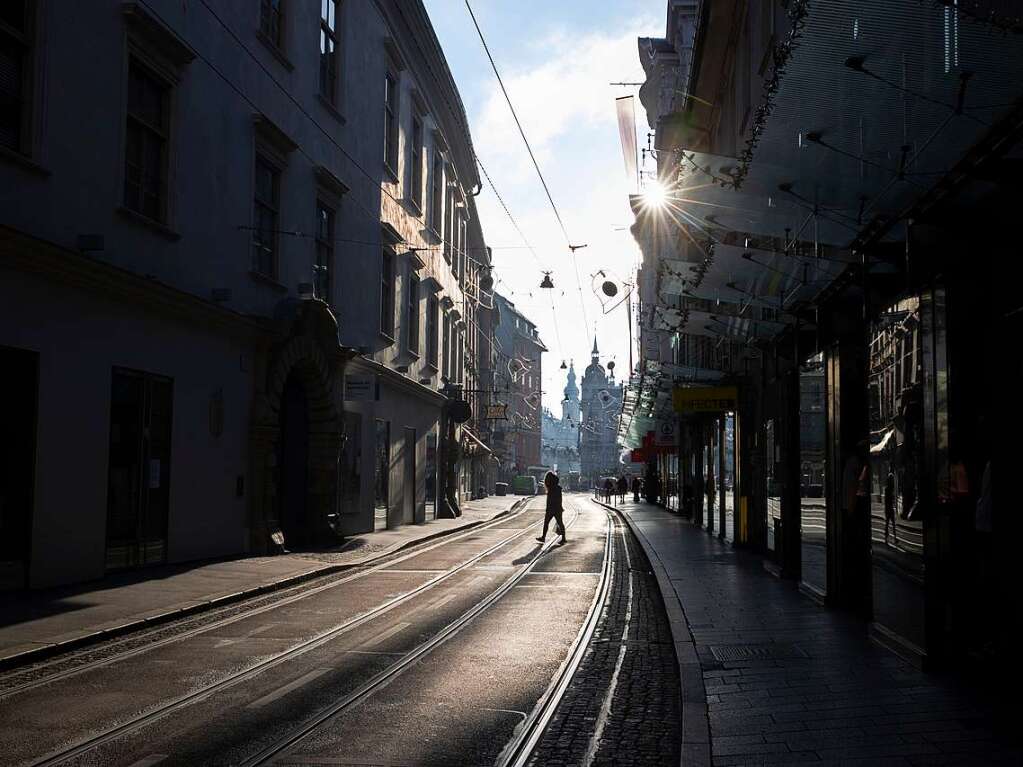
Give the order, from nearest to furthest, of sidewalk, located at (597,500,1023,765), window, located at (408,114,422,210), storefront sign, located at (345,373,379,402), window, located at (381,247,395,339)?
sidewalk, located at (597,500,1023,765) → storefront sign, located at (345,373,379,402) → window, located at (381,247,395,339) → window, located at (408,114,422,210)

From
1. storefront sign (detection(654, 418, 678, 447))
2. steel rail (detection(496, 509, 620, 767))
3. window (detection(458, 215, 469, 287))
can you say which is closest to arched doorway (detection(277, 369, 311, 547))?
steel rail (detection(496, 509, 620, 767))

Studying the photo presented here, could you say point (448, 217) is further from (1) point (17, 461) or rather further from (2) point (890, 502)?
(2) point (890, 502)

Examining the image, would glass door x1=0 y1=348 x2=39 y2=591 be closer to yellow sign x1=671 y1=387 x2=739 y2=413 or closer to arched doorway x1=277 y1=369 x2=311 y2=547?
arched doorway x1=277 y1=369 x2=311 y2=547

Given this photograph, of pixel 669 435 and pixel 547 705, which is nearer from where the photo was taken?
pixel 547 705

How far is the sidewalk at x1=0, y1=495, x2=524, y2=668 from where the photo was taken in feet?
31.4

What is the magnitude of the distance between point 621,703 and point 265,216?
15000mm

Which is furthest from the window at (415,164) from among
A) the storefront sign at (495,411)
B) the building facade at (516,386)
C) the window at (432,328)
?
the building facade at (516,386)

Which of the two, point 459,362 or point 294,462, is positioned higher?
Answer: point 459,362

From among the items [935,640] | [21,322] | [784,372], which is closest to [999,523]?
[935,640]

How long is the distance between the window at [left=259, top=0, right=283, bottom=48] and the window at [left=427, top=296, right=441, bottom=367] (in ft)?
49.8

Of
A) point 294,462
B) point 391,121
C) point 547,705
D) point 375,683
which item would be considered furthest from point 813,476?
point 391,121

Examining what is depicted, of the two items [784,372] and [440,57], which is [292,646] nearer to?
[784,372]

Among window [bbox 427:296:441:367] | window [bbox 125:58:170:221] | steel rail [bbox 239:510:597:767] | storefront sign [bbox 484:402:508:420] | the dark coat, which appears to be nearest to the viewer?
steel rail [bbox 239:510:597:767]

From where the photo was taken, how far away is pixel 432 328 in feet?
121
